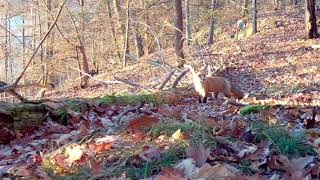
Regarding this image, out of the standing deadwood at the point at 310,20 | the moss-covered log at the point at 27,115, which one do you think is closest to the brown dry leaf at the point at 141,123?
the moss-covered log at the point at 27,115

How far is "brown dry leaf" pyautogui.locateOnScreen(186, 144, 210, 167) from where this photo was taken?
2.42 metres

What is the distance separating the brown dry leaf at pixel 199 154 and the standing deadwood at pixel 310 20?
15775 millimetres

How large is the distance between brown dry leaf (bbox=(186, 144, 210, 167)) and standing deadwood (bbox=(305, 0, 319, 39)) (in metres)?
15.8

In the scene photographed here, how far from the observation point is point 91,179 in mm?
2418

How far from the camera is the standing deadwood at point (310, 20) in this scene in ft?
55.0

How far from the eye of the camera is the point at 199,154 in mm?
2465

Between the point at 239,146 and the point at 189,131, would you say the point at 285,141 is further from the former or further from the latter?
the point at 189,131

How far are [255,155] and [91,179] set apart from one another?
103 centimetres

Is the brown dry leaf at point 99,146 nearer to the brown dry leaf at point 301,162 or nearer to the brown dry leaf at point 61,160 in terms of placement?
the brown dry leaf at point 61,160

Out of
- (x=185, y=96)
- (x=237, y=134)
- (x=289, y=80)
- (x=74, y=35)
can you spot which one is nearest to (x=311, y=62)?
(x=289, y=80)

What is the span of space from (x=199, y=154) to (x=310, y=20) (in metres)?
16.1

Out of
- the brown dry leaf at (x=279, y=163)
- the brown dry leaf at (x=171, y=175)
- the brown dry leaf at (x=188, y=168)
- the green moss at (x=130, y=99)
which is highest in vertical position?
the brown dry leaf at (x=171, y=175)

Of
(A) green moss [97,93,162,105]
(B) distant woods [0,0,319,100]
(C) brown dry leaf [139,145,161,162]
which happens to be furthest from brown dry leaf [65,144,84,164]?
(B) distant woods [0,0,319,100]

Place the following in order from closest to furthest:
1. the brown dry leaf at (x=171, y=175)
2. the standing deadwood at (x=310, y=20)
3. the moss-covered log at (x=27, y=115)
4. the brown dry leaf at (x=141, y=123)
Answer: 1. the brown dry leaf at (x=171, y=175)
2. the brown dry leaf at (x=141, y=123)
3. the moss-covered log at (x=27, y=115)
4. the standing deadwood at (x=310, y=20)
